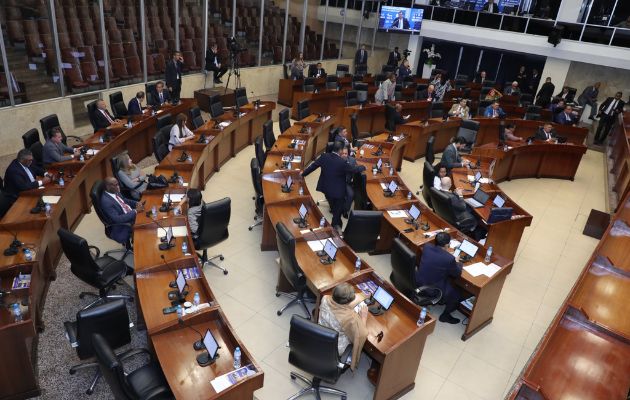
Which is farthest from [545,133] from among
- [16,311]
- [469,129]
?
[16,311]

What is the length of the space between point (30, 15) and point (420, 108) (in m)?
9.94

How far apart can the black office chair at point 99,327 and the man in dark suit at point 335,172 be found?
150 inches

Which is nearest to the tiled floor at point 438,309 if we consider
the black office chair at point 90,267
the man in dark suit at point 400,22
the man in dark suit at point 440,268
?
the man in dark suit at point 440,268

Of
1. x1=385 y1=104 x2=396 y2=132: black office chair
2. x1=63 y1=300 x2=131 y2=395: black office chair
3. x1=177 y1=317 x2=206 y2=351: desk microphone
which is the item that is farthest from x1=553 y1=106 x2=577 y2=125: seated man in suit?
x1=63 y1=300 x2=131 y2=395: black office chair

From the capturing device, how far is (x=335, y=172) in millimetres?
7254

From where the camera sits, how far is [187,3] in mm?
13586

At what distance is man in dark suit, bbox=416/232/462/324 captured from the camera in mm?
5348

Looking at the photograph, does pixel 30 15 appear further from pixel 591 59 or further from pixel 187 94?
pixel 591 59

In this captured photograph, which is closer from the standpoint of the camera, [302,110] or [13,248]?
[13,248]

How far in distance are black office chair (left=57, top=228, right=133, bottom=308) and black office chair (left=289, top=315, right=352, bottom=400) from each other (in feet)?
7.74

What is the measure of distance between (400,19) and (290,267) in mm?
15804

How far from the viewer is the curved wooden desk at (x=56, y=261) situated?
394 cm

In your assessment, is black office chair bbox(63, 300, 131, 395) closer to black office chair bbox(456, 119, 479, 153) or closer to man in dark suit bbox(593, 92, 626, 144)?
black office chair bbox(456, 119, 479, 153)

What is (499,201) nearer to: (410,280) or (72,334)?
(410,280)
